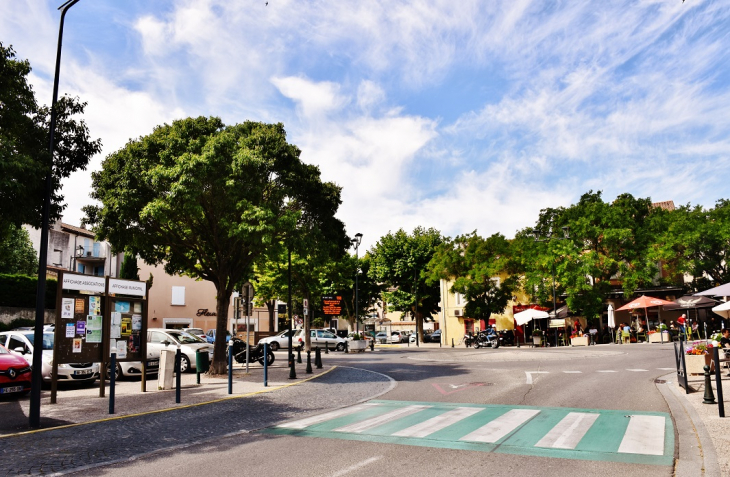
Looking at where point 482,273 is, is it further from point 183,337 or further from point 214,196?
point 214,196

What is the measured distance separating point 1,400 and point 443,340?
43841mm

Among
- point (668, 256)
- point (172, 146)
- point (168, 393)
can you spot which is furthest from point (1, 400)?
point (668, 256)

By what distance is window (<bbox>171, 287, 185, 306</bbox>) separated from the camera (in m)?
57.8

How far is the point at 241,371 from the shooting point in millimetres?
20188

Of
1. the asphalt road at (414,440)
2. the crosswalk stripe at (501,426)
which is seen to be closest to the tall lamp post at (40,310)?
the asphalt road at (414,440)

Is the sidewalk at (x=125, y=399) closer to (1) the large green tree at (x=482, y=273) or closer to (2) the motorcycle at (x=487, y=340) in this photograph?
(2) the motorcycle at (x=487, y=340)

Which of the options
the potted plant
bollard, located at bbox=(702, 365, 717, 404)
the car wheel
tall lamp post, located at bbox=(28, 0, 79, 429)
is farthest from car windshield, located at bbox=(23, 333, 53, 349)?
the potted plant

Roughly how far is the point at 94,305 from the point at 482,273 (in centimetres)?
3338

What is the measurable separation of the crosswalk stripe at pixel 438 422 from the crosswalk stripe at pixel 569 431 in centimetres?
167

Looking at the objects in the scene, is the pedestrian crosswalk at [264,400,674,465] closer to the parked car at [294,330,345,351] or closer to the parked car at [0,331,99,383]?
the parked car at [0,331,99,383]

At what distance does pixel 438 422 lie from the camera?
9.39 meters

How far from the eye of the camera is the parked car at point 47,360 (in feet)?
50.3

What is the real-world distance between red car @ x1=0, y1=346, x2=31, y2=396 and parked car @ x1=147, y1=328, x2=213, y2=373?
508 centimetres

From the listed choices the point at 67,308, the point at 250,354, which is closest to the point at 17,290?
the point at 250,354
